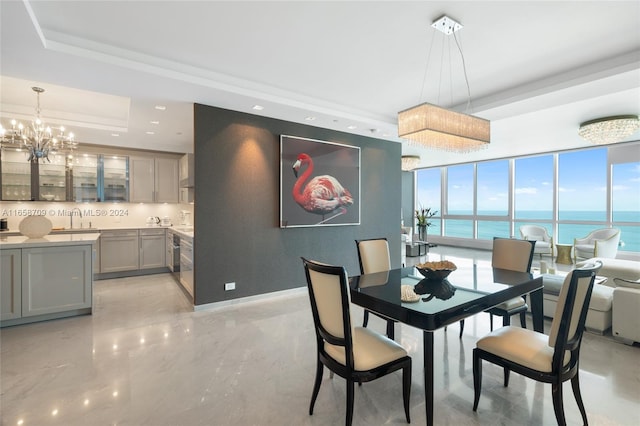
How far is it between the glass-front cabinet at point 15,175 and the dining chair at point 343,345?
6.26 metres

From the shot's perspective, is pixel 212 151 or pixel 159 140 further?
pixel 159 140

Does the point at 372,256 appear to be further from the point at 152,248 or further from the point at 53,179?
the point at 53,179

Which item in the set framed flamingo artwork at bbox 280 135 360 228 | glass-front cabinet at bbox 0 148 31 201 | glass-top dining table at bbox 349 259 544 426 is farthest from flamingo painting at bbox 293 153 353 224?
glass-front cabinet at bbox 0 148 31 201

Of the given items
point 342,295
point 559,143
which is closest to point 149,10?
point 342,295

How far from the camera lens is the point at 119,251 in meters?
5.61

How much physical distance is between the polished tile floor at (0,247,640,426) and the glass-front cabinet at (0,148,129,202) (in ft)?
10.2

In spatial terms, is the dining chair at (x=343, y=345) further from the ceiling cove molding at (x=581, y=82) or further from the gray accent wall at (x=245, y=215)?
the ceiling cove molding at (x=581, y=82)

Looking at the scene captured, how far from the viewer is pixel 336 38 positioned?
2.67m

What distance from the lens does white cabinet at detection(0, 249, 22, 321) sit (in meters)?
3.21

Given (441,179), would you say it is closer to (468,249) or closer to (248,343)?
(468,249)

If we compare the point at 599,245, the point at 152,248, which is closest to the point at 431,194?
the point at 599,245

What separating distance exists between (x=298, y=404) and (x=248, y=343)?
1.09 m

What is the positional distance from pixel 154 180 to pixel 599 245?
30.2 ft

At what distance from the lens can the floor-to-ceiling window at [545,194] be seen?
6.73 meters
